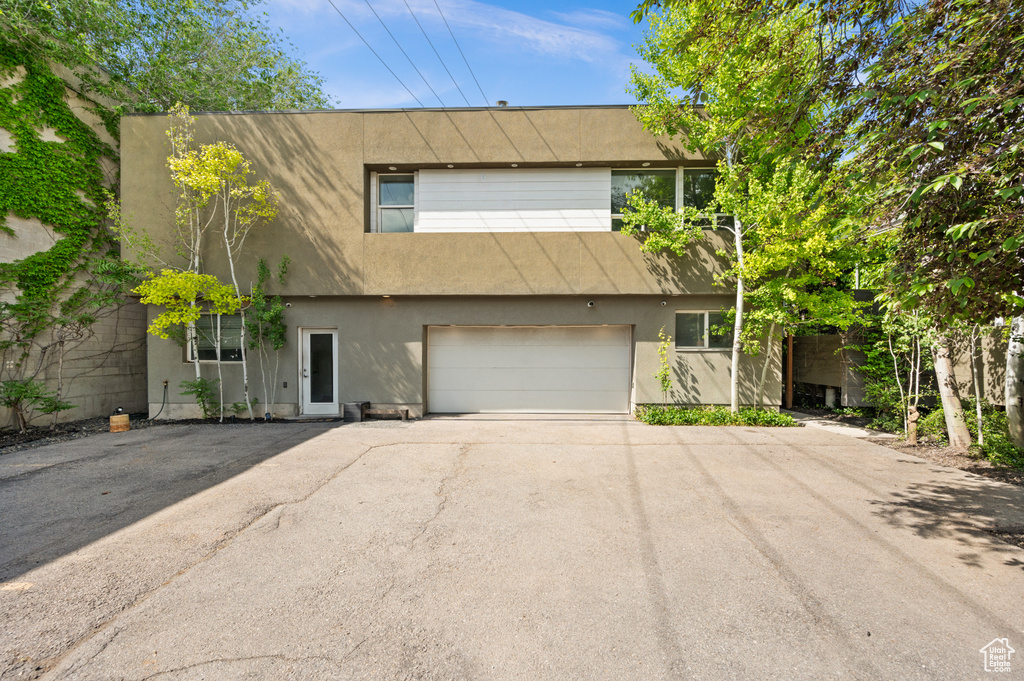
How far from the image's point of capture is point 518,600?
2.93m

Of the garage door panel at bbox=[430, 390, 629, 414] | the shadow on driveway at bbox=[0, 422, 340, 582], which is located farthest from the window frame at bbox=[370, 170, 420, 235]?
the shadow on driveway at bbox=[0, 422, 340, 582]

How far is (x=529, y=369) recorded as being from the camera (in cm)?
995

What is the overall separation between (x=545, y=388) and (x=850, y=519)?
625 cm

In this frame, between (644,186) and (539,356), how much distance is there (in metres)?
4.38

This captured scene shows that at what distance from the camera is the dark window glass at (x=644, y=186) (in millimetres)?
9602

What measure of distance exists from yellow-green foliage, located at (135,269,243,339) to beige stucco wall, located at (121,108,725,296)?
2.79 feet

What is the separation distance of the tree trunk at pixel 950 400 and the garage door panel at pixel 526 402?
5177 mm

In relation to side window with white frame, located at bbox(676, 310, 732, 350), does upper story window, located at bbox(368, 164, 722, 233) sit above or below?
above

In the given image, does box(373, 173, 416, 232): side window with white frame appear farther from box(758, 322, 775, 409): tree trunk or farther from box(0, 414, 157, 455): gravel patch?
box(758, 322, 775, 409): tree trunk

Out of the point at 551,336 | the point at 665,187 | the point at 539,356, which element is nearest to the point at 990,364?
the point at 665,187

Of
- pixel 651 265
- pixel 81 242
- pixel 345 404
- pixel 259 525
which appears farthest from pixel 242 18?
pixel 259 525

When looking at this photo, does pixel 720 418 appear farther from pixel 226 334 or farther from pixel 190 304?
pixel 190 304

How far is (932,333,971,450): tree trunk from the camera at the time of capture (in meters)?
6.61

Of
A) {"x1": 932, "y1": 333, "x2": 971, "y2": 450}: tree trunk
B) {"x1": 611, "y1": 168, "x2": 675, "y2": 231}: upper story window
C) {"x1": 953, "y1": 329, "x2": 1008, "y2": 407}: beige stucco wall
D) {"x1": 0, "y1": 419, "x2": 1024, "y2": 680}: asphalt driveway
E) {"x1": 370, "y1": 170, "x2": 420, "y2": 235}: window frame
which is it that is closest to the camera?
{"x1": 0, "y1": 419, "x2": 1024, "y2": 680}: asphalt driveway
